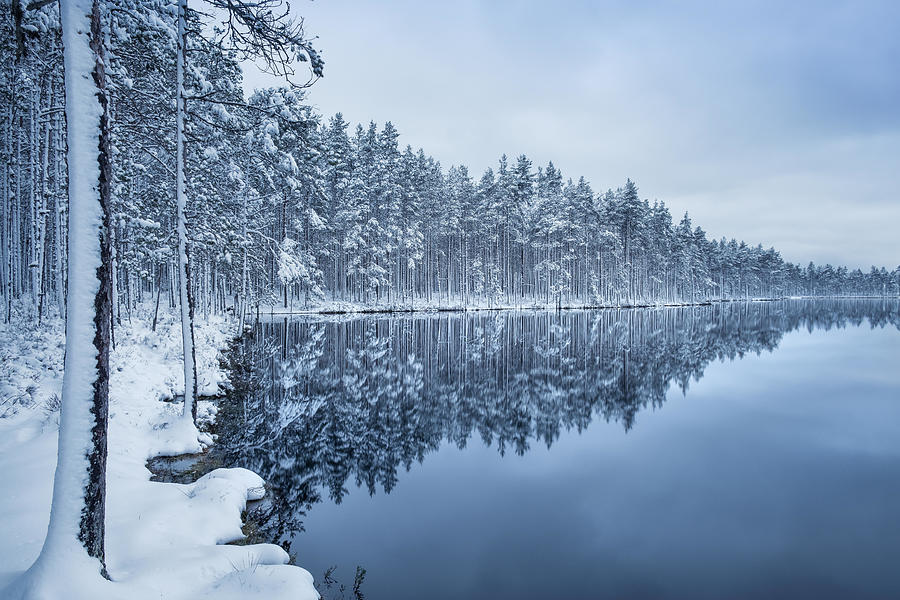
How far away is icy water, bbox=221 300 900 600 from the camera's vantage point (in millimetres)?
6344

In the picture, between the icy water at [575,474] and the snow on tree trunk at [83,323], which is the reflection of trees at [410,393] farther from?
the snow on tree trunk at [83,323]

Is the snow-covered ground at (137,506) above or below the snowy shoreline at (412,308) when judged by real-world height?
below

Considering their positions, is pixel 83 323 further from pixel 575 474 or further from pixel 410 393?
pixel 410 393

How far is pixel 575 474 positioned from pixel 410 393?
7368mm

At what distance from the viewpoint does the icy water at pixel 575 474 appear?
6.34 m

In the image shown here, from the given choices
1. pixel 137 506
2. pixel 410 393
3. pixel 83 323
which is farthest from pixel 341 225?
pixel 83 323

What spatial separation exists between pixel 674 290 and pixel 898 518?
3663 inches

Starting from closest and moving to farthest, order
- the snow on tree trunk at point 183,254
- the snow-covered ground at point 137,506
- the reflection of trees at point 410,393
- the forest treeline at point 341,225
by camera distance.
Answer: the snow-covered ground at point 137,506
the snow on tree trunk at point 183,254
the reflection of trees at point 410,393
the forest treeline at point 341,225

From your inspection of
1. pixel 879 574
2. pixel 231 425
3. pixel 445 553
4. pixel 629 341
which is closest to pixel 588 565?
pixel 445 553

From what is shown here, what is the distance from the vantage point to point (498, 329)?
118 feet

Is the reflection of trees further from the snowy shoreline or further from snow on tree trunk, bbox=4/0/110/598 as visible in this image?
the snowy shoreline

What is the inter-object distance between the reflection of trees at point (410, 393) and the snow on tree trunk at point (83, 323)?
4.07m

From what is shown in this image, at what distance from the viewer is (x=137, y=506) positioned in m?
5.97

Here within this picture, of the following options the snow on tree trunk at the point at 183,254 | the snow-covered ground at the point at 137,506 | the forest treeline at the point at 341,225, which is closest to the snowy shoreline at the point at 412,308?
the forest treeline at the point at 341,225
